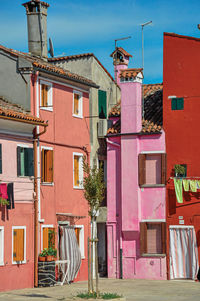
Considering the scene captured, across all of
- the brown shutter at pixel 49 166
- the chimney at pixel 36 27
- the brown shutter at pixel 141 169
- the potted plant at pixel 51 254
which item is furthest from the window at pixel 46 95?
the potted plant at pixel 51 254

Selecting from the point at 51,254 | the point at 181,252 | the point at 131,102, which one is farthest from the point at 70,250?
the point at 131,102

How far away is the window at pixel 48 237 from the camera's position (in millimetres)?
31864

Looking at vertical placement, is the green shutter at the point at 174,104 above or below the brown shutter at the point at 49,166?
above

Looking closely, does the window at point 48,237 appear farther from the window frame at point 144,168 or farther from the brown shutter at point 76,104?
the brown shutter at point 76,104

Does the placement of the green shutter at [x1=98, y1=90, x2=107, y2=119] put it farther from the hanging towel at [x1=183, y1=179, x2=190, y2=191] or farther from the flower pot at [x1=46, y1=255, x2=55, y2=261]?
the flower pot at [x1=46, y1=255, x2=55, y2=261]

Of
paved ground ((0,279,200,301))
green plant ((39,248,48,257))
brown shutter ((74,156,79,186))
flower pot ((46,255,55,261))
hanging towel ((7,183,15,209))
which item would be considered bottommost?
paved ground ((0,279,200,301))

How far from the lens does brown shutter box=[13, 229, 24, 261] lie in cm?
2975

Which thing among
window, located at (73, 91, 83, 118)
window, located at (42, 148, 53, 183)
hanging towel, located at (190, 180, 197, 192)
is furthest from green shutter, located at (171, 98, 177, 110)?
window, located at (42, 148, 53, 183)

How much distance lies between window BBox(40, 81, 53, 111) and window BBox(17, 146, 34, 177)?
2593 millimetres

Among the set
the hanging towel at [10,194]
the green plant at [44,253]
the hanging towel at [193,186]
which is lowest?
the green plant at [44,253]

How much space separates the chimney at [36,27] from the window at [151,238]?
32.2 ft

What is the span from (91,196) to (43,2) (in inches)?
591

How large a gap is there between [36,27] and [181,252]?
1286 centimetres

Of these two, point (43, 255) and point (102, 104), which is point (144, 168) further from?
point (43, 255)
